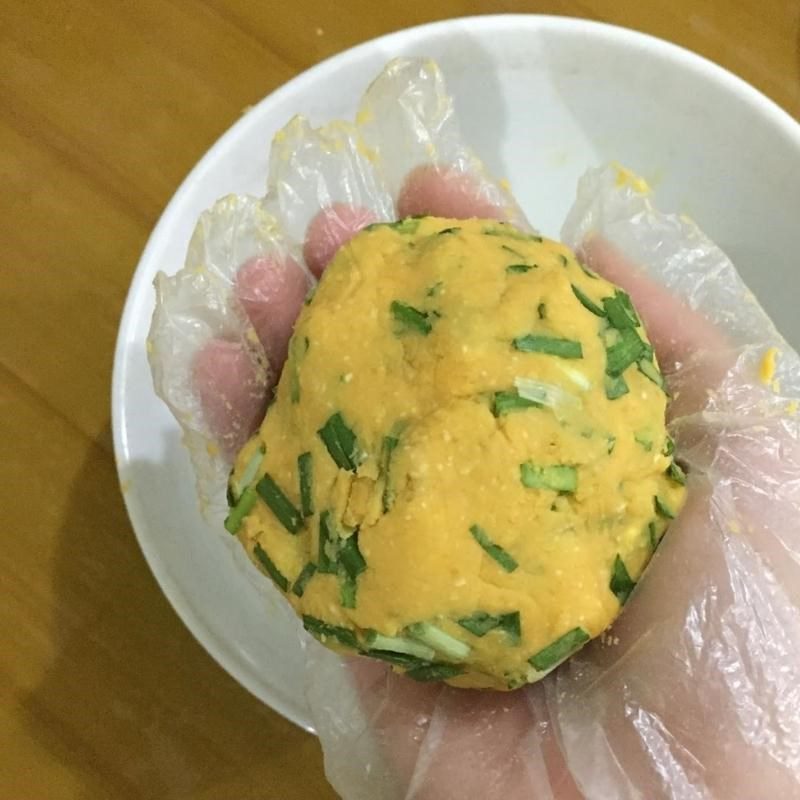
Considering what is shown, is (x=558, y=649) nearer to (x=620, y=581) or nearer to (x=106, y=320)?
(x=620, y=581)

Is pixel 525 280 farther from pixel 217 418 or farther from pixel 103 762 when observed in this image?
pixel 103 762

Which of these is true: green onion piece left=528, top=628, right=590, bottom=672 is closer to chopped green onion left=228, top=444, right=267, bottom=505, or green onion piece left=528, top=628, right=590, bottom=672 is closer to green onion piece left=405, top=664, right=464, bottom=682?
green onion piece left=405, top=664, right=464, bottom=682

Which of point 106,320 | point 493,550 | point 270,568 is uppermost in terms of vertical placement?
point 493,550

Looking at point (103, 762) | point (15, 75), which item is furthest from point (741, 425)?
point (15, 75)

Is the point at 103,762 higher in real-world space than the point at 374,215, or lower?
lower

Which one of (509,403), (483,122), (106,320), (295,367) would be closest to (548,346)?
(509,403)

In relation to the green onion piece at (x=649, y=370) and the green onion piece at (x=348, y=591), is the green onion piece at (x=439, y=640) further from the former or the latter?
the green onion piece at (x=649, y=370)

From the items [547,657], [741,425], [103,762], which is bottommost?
[103,762]
